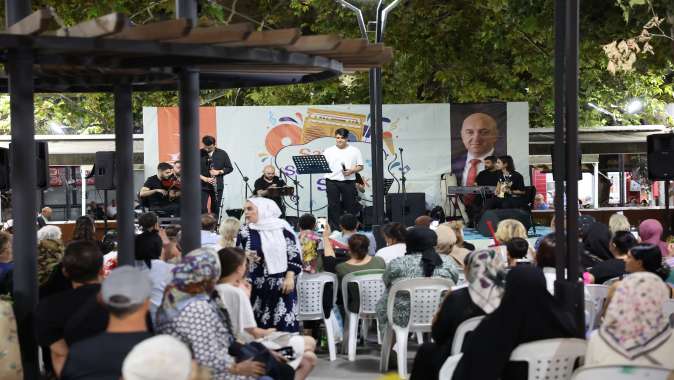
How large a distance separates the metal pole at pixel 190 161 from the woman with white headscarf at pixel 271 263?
5.84ft

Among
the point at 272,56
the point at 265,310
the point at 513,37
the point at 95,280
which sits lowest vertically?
the point at 265,310

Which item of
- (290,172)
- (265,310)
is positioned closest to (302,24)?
(290,172)

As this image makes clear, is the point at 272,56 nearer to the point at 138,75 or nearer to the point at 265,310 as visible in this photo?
the point at 138,75

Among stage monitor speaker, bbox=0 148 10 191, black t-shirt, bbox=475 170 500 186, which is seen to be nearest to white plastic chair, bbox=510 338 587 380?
stage monitor speaker, bbox=0 148 10 191

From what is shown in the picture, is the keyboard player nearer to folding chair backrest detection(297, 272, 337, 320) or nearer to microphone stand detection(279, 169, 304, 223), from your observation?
microphone stand detection(279, 169, 304, 223)

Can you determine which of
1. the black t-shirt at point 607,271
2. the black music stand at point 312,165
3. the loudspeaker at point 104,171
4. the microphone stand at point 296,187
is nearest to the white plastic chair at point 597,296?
the black t-shirt at point 607,271

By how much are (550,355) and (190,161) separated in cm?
291

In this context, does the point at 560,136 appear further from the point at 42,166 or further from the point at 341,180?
the point at 341,180

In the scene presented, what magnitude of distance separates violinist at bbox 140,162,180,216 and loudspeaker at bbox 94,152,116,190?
1179 millimetres

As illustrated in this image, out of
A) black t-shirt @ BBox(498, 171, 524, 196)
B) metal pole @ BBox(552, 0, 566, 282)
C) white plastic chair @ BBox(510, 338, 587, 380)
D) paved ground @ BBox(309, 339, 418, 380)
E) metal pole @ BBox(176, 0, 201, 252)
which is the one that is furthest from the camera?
black t-shirt @ BBox(498, 171, 524, 196)

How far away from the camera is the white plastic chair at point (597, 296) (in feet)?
27.0

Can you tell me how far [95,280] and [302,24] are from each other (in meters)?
22.2

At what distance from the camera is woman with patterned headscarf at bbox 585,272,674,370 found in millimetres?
5430

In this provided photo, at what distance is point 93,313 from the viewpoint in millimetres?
5656
